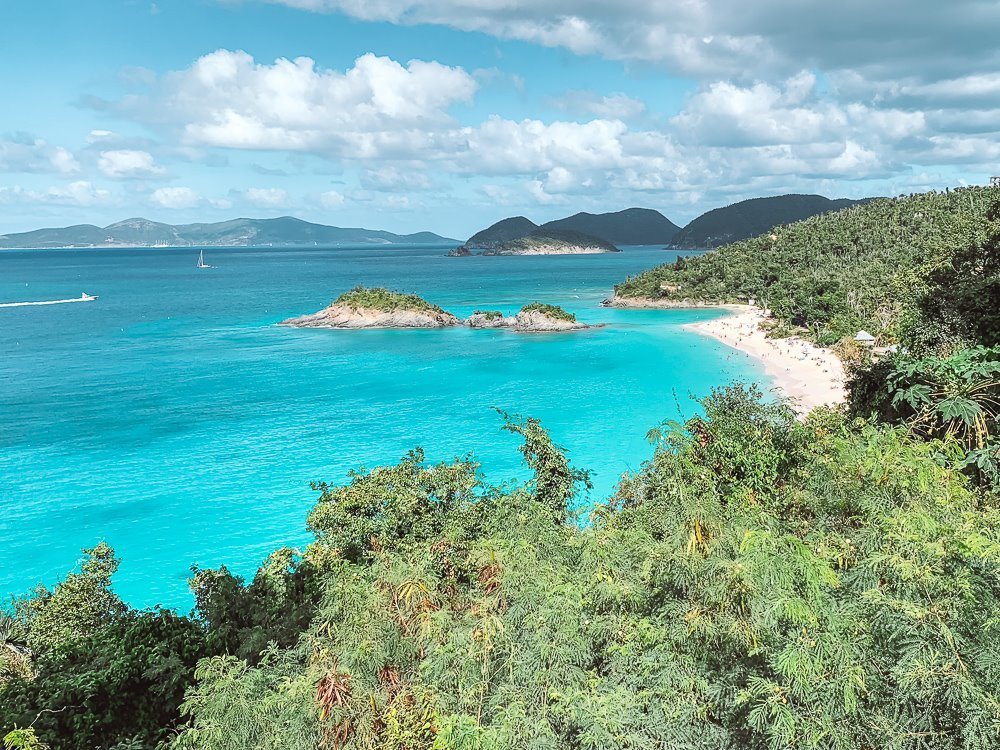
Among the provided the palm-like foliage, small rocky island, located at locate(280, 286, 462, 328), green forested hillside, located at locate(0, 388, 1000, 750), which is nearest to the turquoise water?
small rocky island, located at locate(280, 286, 462, 328)

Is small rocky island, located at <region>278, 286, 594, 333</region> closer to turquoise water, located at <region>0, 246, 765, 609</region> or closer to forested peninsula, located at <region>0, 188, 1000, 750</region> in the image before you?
turquoise water, located at <region>0, 246, 765, 609</region>

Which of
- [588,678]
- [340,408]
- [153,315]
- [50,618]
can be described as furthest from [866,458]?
[153,315]

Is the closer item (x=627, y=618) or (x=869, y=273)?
(x=627, y=618)

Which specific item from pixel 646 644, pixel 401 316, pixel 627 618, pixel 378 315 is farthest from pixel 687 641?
pixel 378 315

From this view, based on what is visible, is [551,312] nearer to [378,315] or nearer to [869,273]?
[378,315]

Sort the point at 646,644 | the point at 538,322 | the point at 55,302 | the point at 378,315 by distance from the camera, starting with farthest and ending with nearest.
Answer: the point at 55,302
the point at 378,315
the point at 538,322
the point at 646,644

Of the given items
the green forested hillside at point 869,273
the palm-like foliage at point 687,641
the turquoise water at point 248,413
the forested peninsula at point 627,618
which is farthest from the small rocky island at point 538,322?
the palm-like foliage at point 687,641

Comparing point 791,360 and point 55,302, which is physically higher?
point 55,302
